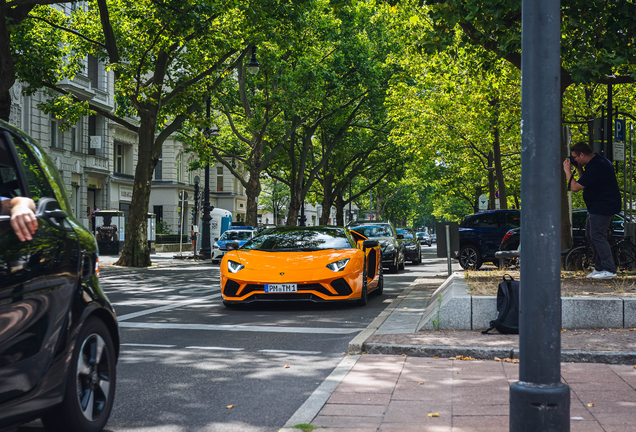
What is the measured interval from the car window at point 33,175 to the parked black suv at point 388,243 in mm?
16417

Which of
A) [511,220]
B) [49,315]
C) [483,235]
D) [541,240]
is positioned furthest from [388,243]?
[49,315]

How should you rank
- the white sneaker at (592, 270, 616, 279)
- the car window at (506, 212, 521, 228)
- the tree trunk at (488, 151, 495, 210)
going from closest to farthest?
the white sneaker at (592, 270, 616, 279) < the car window at (506, 212, 521, 228) < the tree trunk at (488, 151, 495, 210)

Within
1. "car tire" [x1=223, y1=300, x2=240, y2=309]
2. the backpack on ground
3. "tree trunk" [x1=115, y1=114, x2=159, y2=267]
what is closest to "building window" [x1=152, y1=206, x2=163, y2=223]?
"tree trunk" [x1=115, y1=114, x2=159, y2=267]

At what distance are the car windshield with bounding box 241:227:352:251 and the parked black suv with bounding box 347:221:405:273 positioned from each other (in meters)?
8.42

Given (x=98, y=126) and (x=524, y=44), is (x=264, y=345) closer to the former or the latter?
(x=524, y=44)

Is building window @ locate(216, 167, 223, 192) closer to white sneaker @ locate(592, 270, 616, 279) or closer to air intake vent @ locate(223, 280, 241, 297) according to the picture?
air intake vent @ locate(223, 280, 241, 297)

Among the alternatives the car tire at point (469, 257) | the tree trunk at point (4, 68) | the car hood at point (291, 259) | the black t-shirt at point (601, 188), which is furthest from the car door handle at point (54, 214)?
the car tire at point (469, 257)

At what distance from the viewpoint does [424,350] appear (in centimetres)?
634

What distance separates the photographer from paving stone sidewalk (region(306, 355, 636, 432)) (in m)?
4.14

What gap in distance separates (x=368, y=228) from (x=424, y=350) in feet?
52.7

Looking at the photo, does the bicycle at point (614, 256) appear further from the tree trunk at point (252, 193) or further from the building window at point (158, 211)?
the building window at point (158, 211)

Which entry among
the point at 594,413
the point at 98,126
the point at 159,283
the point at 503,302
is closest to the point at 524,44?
the point at 594,413

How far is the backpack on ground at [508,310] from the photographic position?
6949 millimetres

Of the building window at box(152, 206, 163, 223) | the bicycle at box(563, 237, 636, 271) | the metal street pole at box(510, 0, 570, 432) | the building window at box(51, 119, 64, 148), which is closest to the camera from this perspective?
the metal street pole at box(510, 0, 570, 432)
